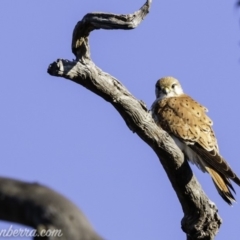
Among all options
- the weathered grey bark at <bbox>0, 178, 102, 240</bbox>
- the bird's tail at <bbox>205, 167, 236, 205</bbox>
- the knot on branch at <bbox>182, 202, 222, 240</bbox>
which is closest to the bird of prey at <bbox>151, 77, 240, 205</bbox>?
the bird's tail at <bbox>205, 167, 236, 205</bbox>

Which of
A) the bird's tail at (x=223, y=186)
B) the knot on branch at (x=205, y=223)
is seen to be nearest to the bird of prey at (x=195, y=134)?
the bird's tail at (x=223, y=186)

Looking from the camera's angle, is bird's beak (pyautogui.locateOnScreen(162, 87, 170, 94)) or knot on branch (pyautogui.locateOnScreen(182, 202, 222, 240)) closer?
knot on branch (pyautogui.locateOnScreen(182, 202, 222, 240))

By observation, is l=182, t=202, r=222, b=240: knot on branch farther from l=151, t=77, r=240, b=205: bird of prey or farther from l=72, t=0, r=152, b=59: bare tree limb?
l=72, t=0, r=152, b=59: bare tree limb

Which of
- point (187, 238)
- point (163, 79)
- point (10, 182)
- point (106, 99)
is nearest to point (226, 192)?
point (187, 238)

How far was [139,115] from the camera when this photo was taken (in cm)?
571

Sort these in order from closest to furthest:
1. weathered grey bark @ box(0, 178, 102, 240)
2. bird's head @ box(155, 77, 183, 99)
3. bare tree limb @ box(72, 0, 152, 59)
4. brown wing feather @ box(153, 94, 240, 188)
Result: weathered grey bark @ box(0, 178, 102, 240)
bare tree limb @ box(72, 0, 152, 59)
brown wing feather @ box(153, 94, 240, 188)
bird's head @ box(155, 77, 183, 99)

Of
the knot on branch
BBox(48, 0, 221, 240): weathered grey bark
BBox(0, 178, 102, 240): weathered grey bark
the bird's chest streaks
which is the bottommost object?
BBox(0, 178, 102, 240): weathered grey bark

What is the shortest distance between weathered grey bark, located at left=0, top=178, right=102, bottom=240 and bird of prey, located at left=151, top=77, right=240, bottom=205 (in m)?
3.67

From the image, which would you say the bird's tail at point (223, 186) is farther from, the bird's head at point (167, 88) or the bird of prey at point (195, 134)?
the bird's head at point (167, 88)

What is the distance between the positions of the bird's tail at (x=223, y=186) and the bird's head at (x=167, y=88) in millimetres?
2041

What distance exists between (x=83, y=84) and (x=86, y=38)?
1.03ft

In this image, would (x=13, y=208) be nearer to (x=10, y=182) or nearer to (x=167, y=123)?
(x=10, y=182)

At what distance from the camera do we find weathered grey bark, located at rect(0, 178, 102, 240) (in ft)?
11.9

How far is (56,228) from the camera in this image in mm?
3641
